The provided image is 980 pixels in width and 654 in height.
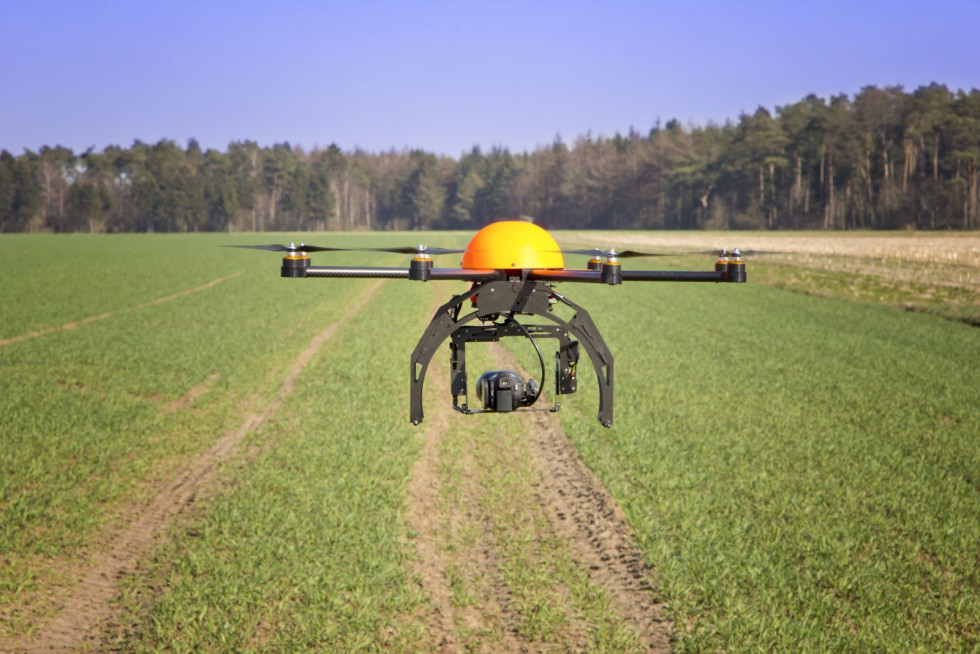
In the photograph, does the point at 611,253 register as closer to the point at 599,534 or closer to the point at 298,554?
the point at 298,554

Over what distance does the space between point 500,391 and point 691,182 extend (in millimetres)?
142561

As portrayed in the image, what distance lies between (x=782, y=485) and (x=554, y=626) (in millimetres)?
6709

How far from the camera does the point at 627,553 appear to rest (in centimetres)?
1204

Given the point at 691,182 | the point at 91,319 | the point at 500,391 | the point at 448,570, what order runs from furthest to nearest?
the point at 691,182
the point at 91,319
the point at 448,570
the point at 500,391

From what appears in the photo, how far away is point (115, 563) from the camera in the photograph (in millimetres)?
11812

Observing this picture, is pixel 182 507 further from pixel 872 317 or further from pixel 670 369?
pixel 872 317

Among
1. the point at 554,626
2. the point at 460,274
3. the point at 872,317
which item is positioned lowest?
the point at 554,626

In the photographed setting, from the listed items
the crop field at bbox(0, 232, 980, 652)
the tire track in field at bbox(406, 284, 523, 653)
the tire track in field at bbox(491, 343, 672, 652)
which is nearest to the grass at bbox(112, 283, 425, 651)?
the crop field at bbox(0, 232, 980, 652)

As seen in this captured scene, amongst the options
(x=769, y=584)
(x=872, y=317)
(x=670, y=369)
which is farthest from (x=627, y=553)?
(x=872, y=317)

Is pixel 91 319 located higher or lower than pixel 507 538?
higher

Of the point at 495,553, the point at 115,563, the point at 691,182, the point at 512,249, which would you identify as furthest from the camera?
the point at 691,182

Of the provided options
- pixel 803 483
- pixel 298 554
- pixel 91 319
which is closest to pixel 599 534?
pixel 803 483

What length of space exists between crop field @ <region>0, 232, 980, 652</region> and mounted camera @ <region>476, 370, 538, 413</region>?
0.26 metres

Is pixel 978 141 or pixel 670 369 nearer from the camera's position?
pixel 670 369
